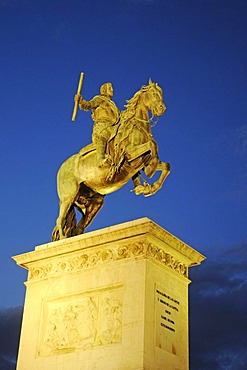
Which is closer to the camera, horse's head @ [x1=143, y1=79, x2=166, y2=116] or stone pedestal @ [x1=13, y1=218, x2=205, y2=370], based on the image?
stone pedestal @ [x1=13, y1=218, x2=205, y2=370]

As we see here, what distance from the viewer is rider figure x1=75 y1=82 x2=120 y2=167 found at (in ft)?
50.5

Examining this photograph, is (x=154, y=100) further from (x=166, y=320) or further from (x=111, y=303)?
(x=166, y=320)

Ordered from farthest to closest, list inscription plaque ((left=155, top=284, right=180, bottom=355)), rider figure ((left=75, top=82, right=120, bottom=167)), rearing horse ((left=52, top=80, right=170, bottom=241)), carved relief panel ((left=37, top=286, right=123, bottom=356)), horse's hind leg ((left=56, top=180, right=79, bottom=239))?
horse's hind leg ((left=56, top=180, right=79, bottom=239)) → rider figure ((left=75, top=82, right=120, bottom=167)) → rearing horse ((left=52, top=80, right=170, bottom=241)) → carved relief panel ((left=37, top=286, right=123, bottom=356)) → inscription plaque ((left=155, top=284, right=180, bottom=355))

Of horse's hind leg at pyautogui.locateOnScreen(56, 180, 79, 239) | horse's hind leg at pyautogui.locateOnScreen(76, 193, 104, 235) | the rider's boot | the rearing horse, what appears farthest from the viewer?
horse's hind leg at pyautogui.locateOnScreen(76, 193, 104, 235)

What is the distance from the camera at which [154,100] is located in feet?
50.0

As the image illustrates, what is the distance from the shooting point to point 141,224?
44.2 feet

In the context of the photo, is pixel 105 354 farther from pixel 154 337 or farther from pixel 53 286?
pixel 53 286

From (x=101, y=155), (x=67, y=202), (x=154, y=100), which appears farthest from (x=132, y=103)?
(x=67, y=202)

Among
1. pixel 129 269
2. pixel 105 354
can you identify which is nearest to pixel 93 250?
pixel 129 269

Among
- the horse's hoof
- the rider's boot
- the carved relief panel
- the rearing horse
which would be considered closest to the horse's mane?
the rearing horse

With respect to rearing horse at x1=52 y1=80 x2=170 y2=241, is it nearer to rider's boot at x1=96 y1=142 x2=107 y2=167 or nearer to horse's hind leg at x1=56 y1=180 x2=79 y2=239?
horse's hind leg at x1=56 y1=180 x2=79 y2=239

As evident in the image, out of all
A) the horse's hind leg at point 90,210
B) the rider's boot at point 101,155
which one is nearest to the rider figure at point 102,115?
the rider's boot at point 101,155

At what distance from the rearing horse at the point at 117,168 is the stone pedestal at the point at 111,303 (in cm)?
140

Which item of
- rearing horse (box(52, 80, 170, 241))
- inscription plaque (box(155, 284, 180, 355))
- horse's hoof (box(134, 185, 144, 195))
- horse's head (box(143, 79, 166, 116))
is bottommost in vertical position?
inscription plaque (box(155, 284, 180, 355))
